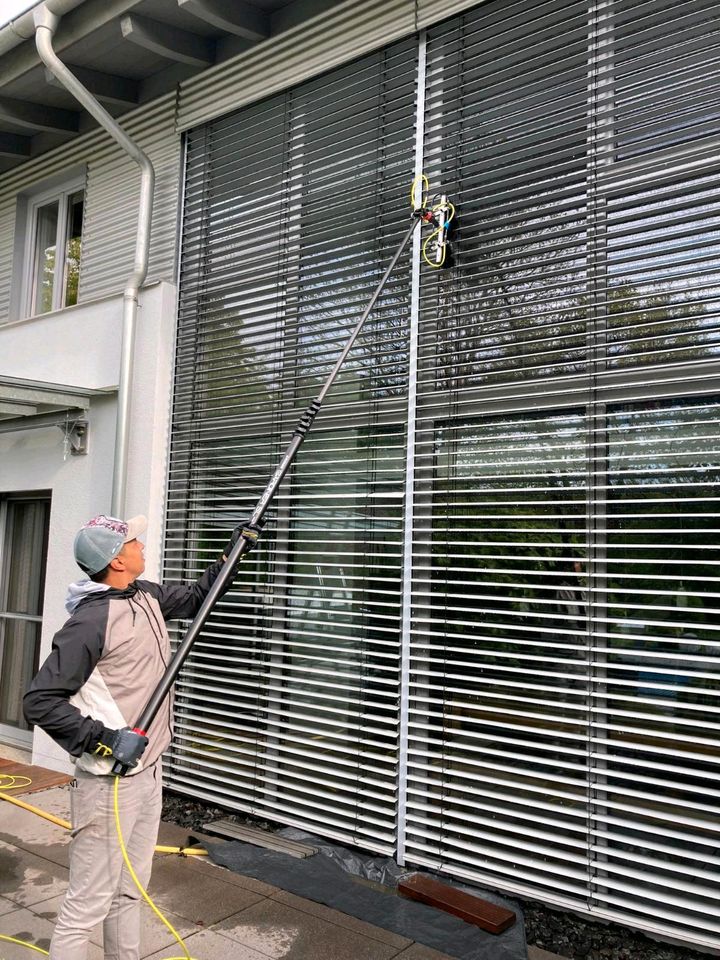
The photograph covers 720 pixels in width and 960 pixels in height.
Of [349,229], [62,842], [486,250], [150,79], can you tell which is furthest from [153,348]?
[62,842]

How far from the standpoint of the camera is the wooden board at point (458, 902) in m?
3.26

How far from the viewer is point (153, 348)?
549 centimetres

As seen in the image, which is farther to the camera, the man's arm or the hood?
the man's arm

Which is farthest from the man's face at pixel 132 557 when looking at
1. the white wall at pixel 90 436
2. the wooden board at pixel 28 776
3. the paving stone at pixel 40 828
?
the wooden board at pixel 28 776

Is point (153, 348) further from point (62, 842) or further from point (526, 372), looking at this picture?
point (62, 842)

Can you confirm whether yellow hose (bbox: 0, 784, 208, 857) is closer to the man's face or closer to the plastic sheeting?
the plastic sheeting

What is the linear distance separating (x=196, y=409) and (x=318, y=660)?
201cm

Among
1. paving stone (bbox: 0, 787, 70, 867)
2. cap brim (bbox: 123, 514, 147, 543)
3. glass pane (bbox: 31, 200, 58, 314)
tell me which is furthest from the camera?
glass pane (bbox: 31, 200, 58, 314)

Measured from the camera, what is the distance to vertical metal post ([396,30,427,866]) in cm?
395

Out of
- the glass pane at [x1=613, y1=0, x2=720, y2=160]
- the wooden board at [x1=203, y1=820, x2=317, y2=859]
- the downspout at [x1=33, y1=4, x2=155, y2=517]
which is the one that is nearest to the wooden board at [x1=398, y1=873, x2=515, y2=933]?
the wooden board at [x1=203, y1=820, x2=317, y2=859]

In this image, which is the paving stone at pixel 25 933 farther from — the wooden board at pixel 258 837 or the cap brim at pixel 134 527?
the cap brim at pixel 134 527

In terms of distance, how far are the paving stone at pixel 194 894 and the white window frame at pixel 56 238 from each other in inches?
183

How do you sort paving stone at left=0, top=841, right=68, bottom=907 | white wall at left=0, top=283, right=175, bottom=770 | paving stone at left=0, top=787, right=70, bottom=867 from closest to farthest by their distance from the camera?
paving stone at left=0, top=841, right=68, bottom=907 < paving stone at left=0, top=787, right=70, bottom=867 < white wall at left=0, top=283, right=175, bottom=770

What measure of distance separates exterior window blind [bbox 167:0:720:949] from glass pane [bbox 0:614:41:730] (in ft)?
6.65
